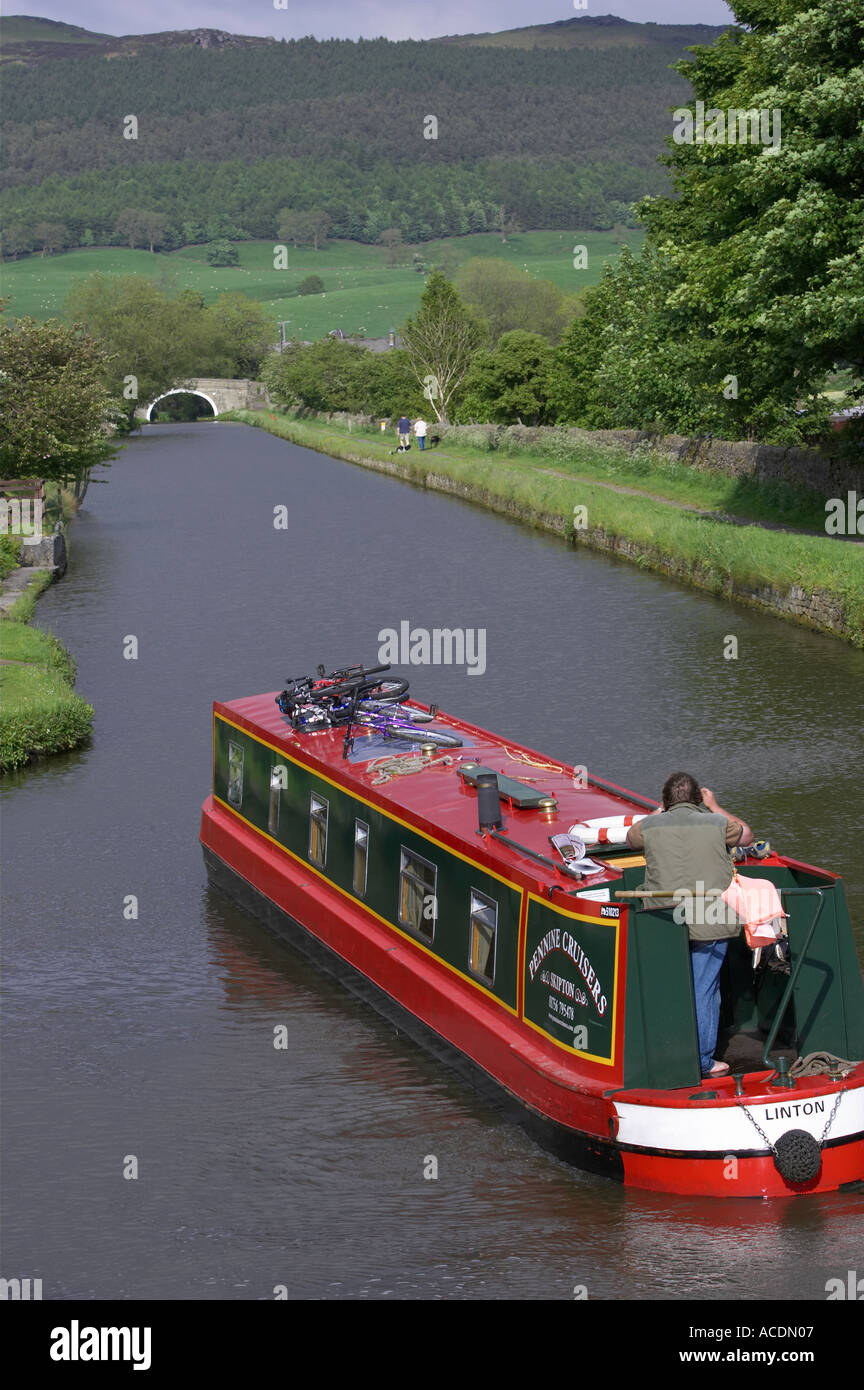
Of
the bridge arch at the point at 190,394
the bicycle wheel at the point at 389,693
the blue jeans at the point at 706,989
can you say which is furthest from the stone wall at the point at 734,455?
the bridge arch at the point at 190,394

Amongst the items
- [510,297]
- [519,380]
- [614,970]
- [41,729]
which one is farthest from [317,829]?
[510,297]

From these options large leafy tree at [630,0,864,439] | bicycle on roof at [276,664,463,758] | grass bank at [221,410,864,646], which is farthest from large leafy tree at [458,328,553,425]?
bicycle on roof at [276,664,463,758]

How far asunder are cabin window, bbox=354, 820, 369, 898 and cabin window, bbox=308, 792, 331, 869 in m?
0.88

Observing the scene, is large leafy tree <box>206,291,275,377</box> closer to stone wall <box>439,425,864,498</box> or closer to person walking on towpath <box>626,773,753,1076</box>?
stone wall <box>439,425,864,498</box>

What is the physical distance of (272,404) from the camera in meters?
163

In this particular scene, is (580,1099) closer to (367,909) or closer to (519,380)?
(367,909)

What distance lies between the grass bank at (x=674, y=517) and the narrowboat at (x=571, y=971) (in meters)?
18.3

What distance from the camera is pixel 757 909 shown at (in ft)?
37.2

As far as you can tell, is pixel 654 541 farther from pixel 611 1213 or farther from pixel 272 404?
pixel 272 404

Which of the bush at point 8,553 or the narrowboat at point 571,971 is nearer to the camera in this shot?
the narrowboat at point 571,971

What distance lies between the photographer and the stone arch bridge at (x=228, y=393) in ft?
556

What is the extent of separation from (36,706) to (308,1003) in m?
10.9

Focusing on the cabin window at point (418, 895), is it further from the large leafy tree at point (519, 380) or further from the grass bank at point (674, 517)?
the large leafy tree at point (519, 380)

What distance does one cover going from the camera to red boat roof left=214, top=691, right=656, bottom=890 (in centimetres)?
1312
